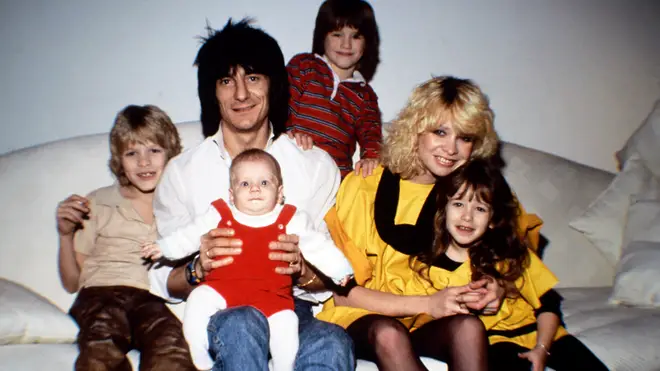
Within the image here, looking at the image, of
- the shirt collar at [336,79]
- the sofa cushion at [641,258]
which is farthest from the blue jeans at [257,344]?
the sofa cushion at [641,258]

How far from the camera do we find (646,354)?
184cm

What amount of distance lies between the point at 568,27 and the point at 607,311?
1.46 metres

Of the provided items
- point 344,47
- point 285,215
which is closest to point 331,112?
point 344,47

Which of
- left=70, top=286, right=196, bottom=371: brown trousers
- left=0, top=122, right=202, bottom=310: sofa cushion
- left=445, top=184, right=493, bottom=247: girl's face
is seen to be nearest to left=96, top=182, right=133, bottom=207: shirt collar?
left=0, top=122, right=202, bottom=310: sofa cushion

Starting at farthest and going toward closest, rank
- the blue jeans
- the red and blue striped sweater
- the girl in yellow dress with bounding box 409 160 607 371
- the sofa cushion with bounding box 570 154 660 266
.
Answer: the sofa cushion with bounding box 570 154 660 266, the red and blue striped sweater, the girl in yellow dress with bounding box 409 160 607 371, the blue jeans

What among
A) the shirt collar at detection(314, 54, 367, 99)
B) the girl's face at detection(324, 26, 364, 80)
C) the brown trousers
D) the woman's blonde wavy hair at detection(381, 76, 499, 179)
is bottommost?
the brown trousers

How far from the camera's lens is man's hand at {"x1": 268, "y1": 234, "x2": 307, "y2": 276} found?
1607 mm

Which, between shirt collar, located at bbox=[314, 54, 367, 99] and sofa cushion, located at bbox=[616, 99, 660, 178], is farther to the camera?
sofa cushion, located at bbox=[616, 99, 660, 178]

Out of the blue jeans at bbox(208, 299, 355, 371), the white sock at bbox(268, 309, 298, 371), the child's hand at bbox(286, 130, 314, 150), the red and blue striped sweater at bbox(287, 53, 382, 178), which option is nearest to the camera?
the blue jeans at bbox(208, 299, 355, 371)

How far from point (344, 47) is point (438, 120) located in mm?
605

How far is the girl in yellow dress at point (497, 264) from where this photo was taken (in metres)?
1.75

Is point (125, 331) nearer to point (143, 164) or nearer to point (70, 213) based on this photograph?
point (70, 213)

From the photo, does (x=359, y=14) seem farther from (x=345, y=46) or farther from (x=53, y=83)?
(x=53, y=83)

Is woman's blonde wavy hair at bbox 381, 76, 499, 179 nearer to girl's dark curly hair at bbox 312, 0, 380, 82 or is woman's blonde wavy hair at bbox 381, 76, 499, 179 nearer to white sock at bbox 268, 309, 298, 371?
girl's dark curly hair at bbox 312, 0, 380, 82
